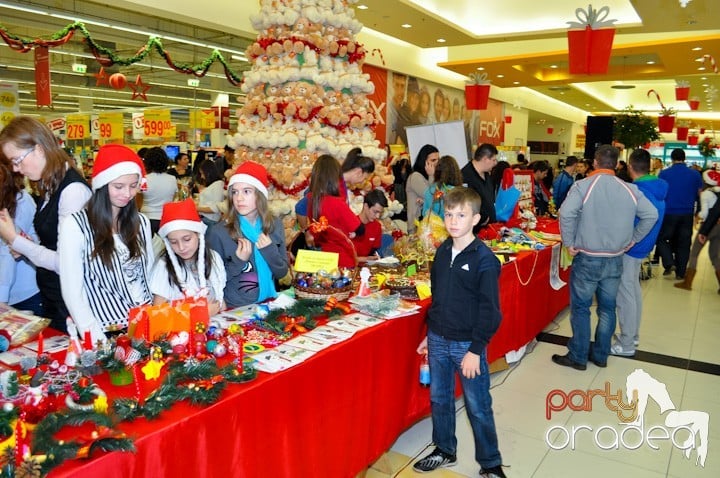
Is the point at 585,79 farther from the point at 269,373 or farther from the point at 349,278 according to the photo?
the point at 269,373

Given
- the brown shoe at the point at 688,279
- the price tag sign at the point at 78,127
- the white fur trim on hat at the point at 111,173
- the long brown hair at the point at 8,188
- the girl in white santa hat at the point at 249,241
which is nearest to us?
the white fur trim on hat at the point at 111,173

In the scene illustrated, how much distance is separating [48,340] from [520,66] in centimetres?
1208

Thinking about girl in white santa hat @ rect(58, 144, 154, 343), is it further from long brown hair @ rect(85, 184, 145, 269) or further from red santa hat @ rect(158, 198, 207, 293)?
red santa hat @ rect(158, 198, 207, 293)

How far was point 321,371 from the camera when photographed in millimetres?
2029

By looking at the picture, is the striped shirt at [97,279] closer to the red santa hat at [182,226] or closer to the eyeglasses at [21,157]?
the red santa hat at [182,226]

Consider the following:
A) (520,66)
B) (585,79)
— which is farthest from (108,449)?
(585,79)

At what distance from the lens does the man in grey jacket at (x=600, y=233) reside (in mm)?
3770

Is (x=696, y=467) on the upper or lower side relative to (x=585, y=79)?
lower

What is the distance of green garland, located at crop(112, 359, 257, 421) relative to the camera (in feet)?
4.88

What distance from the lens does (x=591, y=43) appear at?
5.49m

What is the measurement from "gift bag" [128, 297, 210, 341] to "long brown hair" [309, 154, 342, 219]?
1.47 meters

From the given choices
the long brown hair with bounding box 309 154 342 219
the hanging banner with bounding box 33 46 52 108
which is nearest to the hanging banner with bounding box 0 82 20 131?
the hanging banner with bounding box 33 46 52 108

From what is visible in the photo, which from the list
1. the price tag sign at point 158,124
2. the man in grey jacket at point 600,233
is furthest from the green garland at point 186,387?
the price tag sign at point 158,124

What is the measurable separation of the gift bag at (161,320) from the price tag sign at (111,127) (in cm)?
1193
